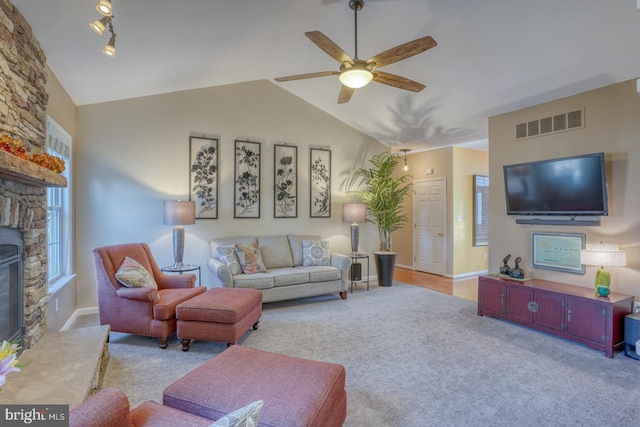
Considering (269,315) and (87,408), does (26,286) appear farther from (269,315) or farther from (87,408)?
(269,315)

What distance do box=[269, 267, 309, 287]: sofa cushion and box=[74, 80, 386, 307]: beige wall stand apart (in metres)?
0.94

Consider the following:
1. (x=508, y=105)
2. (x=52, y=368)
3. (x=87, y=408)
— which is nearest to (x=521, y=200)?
(x=508, y=105)

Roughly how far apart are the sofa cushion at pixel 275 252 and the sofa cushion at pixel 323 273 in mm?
382

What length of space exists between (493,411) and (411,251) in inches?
215

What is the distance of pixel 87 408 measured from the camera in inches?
46.5

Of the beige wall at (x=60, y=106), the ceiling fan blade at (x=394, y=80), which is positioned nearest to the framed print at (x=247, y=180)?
the beige wall at (x=60, y=106)

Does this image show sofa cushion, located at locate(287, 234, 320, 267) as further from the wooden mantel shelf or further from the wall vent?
the wall vent

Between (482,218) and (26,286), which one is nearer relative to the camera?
(26,286)

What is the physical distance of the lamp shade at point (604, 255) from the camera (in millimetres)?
3131

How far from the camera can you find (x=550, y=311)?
11.5ft

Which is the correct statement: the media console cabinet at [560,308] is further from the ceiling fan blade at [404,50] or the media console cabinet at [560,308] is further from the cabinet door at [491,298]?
the ceiling fan blade at [404,50]

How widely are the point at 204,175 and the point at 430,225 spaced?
15.6 ft

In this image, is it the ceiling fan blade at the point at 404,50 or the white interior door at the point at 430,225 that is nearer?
the ceiling fan blade at the point at 404,50

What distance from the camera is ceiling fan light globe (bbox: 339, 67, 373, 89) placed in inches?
113
